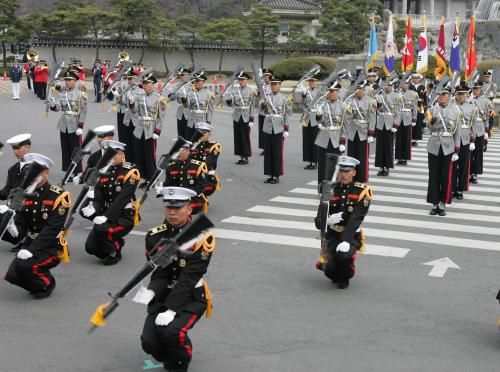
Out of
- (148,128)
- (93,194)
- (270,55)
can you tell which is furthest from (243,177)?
(270,55)

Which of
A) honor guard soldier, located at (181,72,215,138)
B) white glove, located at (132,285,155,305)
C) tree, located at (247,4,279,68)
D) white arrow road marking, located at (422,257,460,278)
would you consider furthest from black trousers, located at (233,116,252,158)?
tree, located at (247,4,279,68)

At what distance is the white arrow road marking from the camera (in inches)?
389

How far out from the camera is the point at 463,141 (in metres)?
14.5

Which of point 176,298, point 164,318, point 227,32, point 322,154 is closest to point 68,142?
point 322,154

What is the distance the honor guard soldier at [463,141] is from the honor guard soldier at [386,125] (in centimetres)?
276

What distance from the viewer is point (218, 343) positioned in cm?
741

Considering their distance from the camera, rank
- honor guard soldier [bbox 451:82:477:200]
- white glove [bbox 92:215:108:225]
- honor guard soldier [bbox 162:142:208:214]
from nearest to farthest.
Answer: white glove [bbox 92:215:108:225] < honor guard soldier [bbox 162:142:208:214] < honor guard soldier [bbox 451:82:477:200]

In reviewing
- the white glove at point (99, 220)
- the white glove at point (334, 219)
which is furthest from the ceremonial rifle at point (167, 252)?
the white glove at point (99, 220)

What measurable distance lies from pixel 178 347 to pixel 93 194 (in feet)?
14.2

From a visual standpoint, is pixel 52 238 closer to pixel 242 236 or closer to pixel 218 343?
pixel 218 343

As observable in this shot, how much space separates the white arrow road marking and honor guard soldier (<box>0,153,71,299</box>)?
4.39 m

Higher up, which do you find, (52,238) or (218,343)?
(52,238)

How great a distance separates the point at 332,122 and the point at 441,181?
2598 millimetres

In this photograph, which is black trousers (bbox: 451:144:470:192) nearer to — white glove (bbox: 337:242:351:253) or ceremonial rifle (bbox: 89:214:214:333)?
white glove (bbox: 337:242:351:253)
